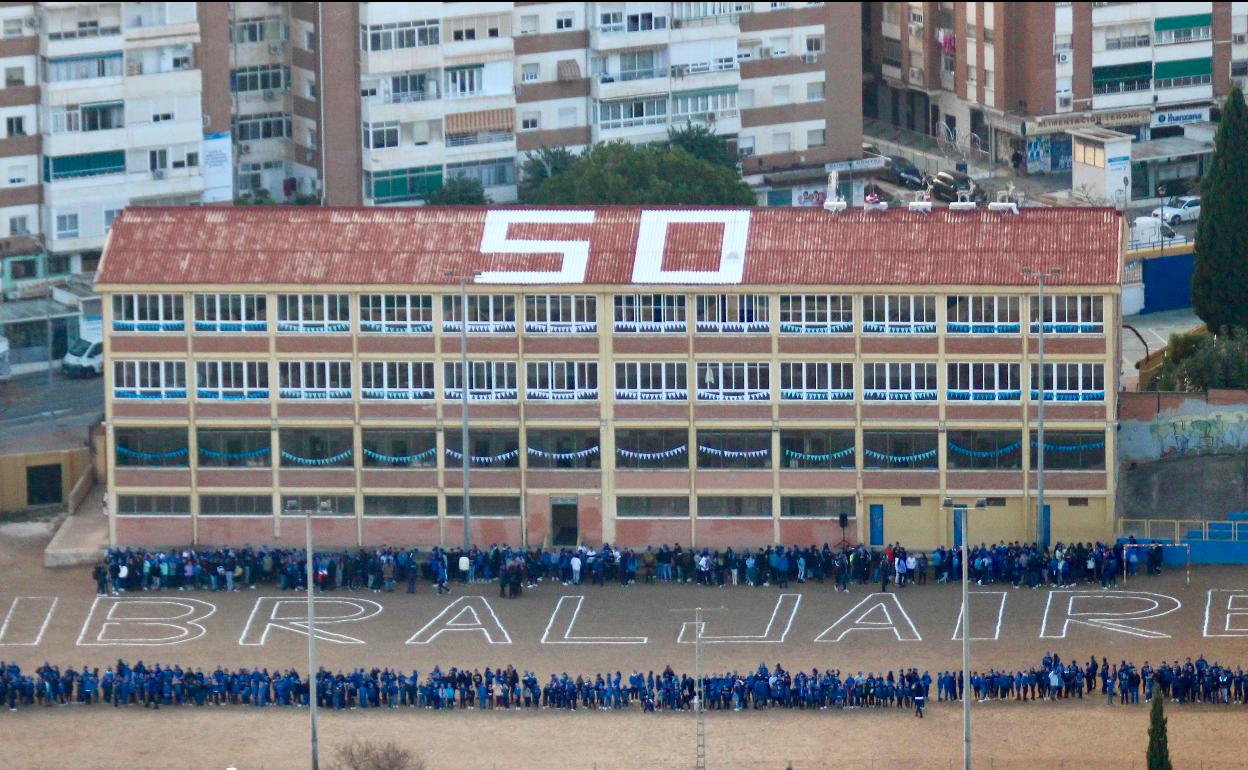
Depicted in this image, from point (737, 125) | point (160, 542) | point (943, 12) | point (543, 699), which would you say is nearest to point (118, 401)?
point (160, 542)

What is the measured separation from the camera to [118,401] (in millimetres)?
113250

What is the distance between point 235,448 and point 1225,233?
120 feet

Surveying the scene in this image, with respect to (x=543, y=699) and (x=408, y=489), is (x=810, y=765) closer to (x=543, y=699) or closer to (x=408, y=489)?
(x=543, y=699)

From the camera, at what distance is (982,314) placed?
111m

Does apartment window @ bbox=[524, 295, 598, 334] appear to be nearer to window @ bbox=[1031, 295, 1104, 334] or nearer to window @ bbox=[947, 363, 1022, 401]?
window @ bbox=[947, 363, 1022, 401]

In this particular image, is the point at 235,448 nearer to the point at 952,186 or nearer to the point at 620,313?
the point at 620,313

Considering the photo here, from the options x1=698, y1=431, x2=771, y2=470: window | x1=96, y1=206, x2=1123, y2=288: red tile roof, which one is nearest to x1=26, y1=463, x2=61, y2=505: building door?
x1=96, y1=206, x2=1123, y2=288: red tile roof

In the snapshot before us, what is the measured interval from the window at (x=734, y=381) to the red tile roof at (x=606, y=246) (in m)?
2.73

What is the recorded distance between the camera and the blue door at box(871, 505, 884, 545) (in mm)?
111875

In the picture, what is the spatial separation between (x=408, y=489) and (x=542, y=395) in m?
5.32

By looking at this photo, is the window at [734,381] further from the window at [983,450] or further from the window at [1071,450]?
the window at [1071,450]

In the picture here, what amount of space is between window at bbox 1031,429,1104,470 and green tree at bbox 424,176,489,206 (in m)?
39.9

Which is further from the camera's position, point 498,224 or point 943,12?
point 943,12

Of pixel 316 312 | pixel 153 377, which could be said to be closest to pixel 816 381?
pixel 316 312
